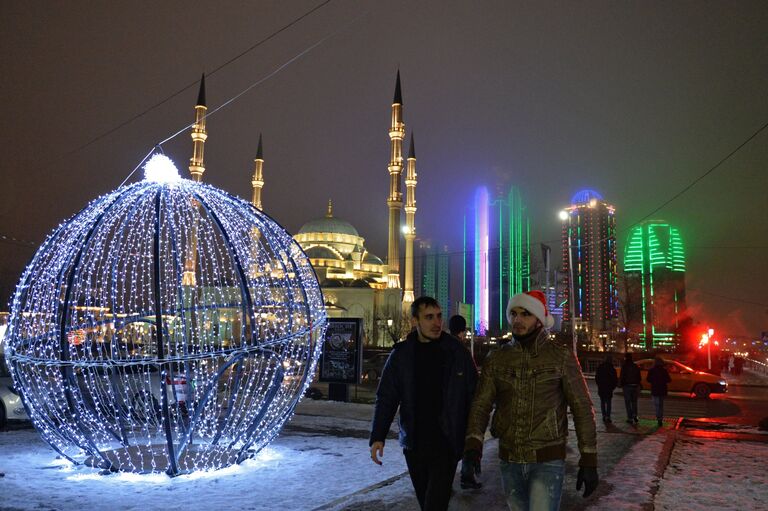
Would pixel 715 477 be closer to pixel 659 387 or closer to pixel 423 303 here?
pixel 423 303

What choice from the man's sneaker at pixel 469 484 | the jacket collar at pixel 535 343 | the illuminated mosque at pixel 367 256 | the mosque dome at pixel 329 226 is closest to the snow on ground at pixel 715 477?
the man's sneaker at pixel 469 484

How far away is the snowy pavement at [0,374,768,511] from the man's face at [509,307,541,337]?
2.47m

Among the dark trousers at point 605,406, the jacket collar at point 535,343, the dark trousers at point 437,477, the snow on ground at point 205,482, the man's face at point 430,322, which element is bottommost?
the snow on ground at point 205,482

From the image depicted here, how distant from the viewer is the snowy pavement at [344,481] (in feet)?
17.2

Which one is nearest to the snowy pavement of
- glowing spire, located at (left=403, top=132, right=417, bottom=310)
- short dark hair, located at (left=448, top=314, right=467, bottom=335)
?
short dark hair, located at (left=448, top=314, right=467, bottom=335)

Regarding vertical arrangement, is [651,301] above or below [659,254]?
below

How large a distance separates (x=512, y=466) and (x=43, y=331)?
6.14m

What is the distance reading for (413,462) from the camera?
351 cm

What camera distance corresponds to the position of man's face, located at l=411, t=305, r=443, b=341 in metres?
3.58

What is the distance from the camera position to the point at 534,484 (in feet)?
9.88

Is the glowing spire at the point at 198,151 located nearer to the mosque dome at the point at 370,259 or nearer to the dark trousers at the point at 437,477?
the mosque dome at the point at 370,259

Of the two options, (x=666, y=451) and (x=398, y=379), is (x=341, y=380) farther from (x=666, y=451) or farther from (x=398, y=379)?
(x=398, y=379)

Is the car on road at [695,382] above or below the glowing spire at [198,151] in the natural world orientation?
below

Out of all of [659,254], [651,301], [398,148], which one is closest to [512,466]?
[398,148]
